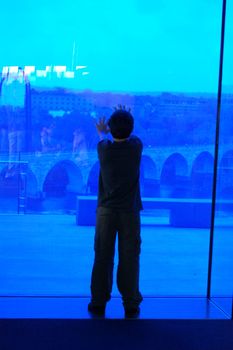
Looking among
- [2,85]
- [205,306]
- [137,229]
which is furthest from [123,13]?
[205,306]

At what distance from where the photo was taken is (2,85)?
3201 mm

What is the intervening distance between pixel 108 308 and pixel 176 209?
955mm

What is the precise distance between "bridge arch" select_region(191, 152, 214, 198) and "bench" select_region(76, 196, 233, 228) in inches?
3.3

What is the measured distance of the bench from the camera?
334cm

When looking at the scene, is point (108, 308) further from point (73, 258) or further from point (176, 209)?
point (176, 209)

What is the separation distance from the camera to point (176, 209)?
11.4 ft

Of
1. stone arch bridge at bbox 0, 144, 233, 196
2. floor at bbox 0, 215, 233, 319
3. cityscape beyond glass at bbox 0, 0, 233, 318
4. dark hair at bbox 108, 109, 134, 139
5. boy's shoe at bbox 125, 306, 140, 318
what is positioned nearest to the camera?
dark hair at bbox 108, 109, 134, 139

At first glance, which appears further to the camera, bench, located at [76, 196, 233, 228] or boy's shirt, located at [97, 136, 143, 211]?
bench, located at [76, 196, 233, 228]

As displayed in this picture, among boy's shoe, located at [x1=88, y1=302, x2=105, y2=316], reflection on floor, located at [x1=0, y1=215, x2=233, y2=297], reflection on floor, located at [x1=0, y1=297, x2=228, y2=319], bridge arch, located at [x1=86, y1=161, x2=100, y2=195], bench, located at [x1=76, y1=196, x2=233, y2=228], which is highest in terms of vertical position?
bridge arch, located at [x1=86, y1=161, x2=100, y2=195]

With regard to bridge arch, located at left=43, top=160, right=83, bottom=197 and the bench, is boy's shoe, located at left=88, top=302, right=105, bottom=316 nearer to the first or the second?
the bench

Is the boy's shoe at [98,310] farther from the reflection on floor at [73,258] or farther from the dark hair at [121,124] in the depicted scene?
the dark hair at [121,124]

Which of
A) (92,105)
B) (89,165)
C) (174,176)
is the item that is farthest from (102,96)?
(174,176)

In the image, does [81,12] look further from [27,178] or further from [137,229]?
[137,229]

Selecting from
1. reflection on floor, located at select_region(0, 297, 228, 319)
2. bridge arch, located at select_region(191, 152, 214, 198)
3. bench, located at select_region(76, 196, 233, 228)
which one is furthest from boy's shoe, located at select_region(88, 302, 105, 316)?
bridge arch, located at select_region(191, 152, 214, 198)
